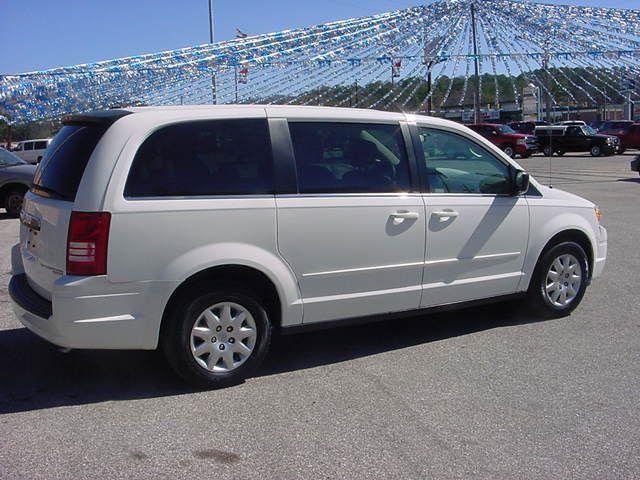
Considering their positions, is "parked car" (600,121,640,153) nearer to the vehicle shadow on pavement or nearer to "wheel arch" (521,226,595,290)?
"wheel arch" (521,226,595,290)

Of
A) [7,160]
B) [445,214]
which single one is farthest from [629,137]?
[445,214]

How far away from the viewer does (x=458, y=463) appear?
3.63 meters

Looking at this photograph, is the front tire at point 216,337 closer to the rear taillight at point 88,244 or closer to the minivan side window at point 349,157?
the rear taillight at point 88,244

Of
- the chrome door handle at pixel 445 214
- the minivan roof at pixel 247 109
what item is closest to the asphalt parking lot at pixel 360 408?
the chrome door handle at pixel 445 214

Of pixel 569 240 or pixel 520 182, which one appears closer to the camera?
pixel 520 182

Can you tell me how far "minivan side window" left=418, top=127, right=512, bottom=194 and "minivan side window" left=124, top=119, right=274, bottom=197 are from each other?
1.45 meters

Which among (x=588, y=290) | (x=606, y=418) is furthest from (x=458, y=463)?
(x=588, y=290)

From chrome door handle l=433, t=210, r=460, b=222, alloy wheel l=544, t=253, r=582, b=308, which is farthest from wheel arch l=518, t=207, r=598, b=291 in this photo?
chrome door handle l=433, t=210, r=460, b=222

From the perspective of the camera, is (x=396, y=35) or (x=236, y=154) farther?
(x=396, y=35)

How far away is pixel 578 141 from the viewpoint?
34.3 meters

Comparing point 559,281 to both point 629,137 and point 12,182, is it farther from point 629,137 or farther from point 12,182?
point 629,137

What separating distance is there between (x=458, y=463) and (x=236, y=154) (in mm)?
2455

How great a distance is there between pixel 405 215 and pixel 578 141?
105 feet

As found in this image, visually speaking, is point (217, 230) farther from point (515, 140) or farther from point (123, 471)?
point (515, 140)
